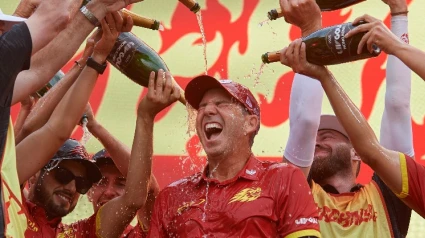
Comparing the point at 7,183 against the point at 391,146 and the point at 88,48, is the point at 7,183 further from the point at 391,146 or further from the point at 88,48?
the point at 391,146

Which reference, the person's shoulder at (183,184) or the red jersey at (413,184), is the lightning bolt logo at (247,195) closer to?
the person's shoulder at (183,184)

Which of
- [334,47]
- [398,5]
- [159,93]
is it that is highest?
[398,5]

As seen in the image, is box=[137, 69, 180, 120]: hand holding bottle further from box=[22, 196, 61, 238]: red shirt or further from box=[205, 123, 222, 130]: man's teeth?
box=[22, 196, 61, 238]: red shirt

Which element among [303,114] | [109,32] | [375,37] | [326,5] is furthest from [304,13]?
[109,32]

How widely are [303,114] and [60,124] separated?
3.41ft

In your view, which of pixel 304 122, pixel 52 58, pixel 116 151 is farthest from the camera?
pixel 116 151

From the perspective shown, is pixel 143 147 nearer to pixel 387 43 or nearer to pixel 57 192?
pixel 57 192

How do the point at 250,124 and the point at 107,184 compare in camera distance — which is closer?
the point at 250,124

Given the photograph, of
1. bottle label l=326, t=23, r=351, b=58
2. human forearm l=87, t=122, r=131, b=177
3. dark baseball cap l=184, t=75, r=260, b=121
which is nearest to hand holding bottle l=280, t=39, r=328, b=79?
bottle label l=326, t=23, r=351, b=58

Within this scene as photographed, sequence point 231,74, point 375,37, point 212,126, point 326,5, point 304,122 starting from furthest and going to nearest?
point 231,74 < point 304,122 < point 326,5 < point 212,126 < point 375,37

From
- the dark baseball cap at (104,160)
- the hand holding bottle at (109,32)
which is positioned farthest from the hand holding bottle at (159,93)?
the dark baseball cap at (104,160)

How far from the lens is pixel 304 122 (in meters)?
3.71

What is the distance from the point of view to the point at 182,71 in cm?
513

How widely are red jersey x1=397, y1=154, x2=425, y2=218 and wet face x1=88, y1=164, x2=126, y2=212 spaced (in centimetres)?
133
